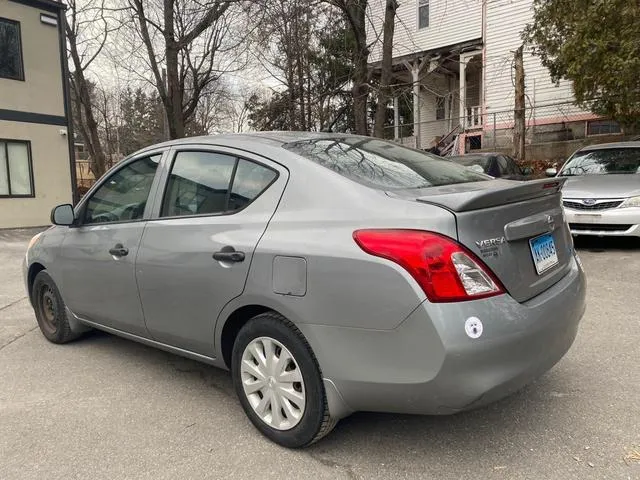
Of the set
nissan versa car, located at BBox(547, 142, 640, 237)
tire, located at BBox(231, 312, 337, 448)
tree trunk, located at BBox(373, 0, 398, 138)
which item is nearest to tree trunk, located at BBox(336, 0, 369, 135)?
tree trunk, located at BBox(373, 0, 398, 138)

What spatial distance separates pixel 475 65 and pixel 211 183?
70.7 ft

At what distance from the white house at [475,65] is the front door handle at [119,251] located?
47.5ft

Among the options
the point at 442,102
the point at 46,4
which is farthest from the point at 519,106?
the point at 46,4

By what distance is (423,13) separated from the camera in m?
21.9

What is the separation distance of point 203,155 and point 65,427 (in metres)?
1.79

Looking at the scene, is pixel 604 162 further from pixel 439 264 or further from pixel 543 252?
pixel 439 264

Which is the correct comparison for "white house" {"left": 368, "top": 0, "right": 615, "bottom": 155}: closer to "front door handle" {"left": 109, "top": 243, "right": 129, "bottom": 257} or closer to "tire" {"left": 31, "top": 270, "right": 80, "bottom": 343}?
"tire" {"left": 31, "top": 270, "right": 80, "bottom": 343}

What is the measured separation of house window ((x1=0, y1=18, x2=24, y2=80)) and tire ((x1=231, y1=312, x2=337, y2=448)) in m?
15.3

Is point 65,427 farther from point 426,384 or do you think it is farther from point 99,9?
point 99,9

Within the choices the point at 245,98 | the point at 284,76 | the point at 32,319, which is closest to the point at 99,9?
the point at 284,76

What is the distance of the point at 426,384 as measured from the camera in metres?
2.30

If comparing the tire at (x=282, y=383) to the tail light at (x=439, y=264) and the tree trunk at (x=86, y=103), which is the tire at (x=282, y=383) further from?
the tree trunk at (x=86, y=103)

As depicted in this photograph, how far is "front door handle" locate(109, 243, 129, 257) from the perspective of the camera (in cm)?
357

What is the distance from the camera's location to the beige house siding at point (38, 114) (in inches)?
589
